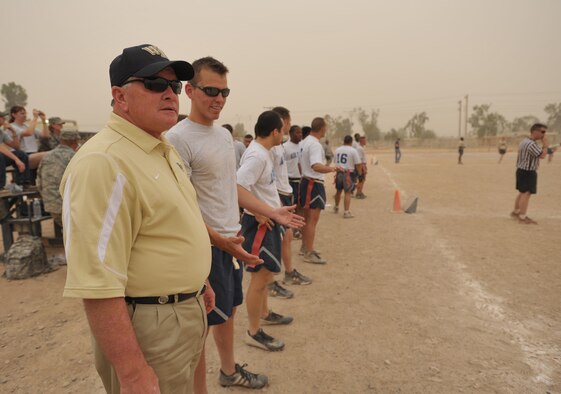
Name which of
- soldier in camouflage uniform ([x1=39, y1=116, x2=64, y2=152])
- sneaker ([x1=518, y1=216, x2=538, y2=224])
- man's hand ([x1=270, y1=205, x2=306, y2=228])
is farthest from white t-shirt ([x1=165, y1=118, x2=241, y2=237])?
sneaker ([x1=518, y1=216, x2=538, y2=224])

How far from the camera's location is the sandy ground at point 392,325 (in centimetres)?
297

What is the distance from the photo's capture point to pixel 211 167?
2.33 meters

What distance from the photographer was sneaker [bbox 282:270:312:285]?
5.04 metres

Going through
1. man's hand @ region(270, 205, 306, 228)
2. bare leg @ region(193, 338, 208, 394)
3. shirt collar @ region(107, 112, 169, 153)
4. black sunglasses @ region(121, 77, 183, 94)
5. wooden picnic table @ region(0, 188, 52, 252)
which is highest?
black sunglasses @ region(121, 77, 183, 94)

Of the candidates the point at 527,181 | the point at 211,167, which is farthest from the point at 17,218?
the point at 527,181

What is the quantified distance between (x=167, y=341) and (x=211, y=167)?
116 centimetres

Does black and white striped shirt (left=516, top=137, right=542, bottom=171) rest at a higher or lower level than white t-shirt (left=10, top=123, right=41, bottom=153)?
lower

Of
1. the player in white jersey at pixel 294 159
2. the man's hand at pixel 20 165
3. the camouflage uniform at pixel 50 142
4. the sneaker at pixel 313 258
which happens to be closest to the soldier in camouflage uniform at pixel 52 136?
the camouflage uniform at pixel 50 142

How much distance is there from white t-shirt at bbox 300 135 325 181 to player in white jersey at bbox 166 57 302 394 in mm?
3383

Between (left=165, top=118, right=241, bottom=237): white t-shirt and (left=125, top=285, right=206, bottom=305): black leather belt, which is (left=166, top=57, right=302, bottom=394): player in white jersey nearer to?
(left=165, top=118, right=241, bottom=237): white t-shirt

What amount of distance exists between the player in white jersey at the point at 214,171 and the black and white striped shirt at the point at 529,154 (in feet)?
26.1

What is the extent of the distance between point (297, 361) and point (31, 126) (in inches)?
293

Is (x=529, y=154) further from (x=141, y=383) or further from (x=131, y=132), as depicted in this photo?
(x=141, y=383)

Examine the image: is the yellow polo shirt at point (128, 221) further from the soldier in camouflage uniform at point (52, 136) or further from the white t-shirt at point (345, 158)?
the white t-shirt at point (345, 158)
